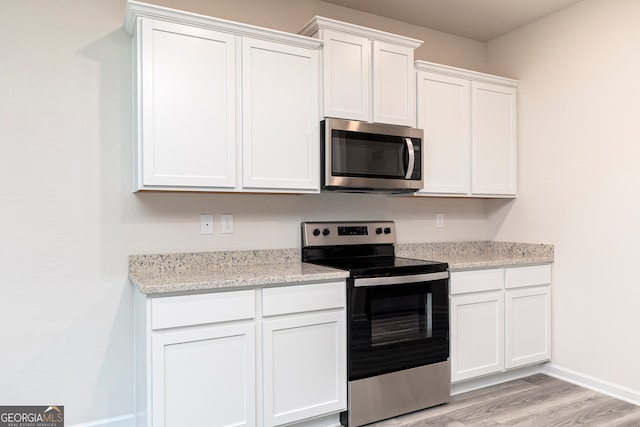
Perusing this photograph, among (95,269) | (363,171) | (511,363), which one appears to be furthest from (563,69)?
(95,269)

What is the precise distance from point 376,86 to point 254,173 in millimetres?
969

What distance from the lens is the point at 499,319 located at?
2.97 meters

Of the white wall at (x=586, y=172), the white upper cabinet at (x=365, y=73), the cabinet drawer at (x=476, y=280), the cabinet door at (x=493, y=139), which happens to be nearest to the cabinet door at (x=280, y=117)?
the white upper cabinet at (x=365, y=73)

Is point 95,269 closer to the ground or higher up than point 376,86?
closer to the ground

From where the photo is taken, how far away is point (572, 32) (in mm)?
3068

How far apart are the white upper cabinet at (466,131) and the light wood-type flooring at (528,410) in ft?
4.52

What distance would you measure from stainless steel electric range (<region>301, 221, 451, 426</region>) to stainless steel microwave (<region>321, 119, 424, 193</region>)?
1.44 ft

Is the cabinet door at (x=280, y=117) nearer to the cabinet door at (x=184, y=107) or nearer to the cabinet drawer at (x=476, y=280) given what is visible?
the cabinet door at (x=184, y=107)

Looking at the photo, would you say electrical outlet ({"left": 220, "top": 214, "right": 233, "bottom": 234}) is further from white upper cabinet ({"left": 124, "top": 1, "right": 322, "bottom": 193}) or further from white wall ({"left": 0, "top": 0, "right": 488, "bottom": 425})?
white upper cabinet ({"left": 124, "top": 1, "right": 322, "bottom": 193})

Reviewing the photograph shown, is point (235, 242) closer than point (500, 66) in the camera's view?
Yes

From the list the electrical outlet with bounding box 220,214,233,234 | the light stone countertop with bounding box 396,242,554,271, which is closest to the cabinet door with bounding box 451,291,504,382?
the light stone countertop with bounding box 396,242,554,271

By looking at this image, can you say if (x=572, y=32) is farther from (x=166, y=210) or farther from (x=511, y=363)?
(x=166, y=210)

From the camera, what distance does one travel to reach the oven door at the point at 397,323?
2402 millimetres

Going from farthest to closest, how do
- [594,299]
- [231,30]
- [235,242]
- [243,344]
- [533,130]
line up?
1. [533,130]
2. [594,299]
3. [235,242]
4. [231,30]
5. [243,344]
